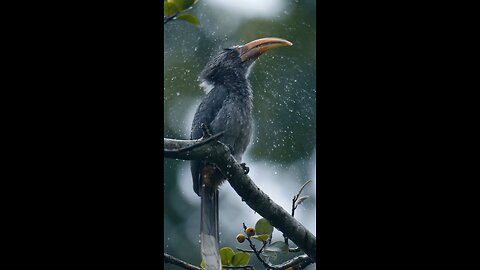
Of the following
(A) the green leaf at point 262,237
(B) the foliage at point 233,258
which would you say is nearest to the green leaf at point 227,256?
(B) the foliage at point 233,258

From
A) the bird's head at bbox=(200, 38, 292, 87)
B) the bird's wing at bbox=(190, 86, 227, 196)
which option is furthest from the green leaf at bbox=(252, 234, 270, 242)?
the bird's head at bbox=(200, 38, 292, 87)

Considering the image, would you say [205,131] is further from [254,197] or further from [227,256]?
[227,256]

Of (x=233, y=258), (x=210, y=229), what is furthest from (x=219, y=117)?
(x=233, y=258)

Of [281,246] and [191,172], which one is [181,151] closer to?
[191,172]

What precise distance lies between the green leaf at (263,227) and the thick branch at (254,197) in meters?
0.02

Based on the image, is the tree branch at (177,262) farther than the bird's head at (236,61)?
No

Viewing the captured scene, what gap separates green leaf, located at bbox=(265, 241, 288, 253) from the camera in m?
2.44

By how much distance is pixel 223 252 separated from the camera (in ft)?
8.02

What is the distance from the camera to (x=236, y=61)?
2586 millimetres

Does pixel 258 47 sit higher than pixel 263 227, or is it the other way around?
pixel 258 47

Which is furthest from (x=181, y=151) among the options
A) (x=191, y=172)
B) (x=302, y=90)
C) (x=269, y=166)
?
(x=302, y=90)

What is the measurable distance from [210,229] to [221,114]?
17.3 inches

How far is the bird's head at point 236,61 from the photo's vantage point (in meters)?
2.51

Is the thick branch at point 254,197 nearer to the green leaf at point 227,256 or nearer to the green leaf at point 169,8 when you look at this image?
the green leaf at point 227,256
